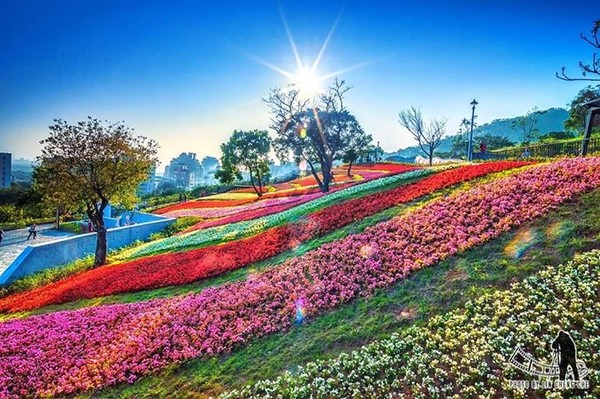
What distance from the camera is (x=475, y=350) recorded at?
250 inches

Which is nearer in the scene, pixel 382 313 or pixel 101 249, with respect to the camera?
pixel 382 313

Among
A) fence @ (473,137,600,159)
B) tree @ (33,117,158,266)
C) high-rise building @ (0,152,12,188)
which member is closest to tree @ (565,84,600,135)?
fence @ (473,137,600,159)

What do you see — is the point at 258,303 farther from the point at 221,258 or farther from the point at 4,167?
the point at 4,167

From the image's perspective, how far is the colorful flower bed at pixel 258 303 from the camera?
366 inches

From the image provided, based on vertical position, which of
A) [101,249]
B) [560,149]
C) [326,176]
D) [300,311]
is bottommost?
[101,249]

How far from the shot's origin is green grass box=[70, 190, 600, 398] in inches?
309

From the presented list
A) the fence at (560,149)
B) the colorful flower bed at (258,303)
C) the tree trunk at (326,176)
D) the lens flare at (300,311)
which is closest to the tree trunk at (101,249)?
the colorful flower bed at (258,303)

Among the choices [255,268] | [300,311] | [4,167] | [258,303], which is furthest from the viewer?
[4,167]

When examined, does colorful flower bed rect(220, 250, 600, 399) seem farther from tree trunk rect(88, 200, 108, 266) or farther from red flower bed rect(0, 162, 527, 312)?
tree trunk rect(88, 200, 108, 266)

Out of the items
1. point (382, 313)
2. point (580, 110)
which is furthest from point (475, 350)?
point (580, 110)

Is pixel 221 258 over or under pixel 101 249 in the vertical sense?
over

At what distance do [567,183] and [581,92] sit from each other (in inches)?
2163

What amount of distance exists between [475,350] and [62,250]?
85.1ft

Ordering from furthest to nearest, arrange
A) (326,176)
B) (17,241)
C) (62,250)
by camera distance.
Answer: (326,176) < (17,241) < (62,250)
